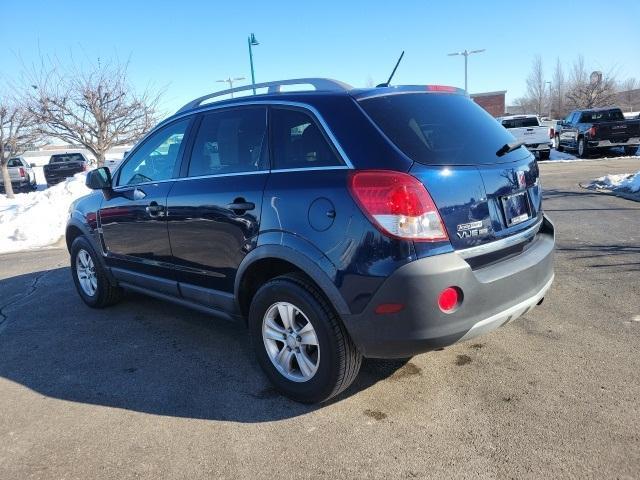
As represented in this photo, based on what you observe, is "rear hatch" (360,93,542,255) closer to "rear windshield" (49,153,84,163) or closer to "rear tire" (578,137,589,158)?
"rear tire" (578,137,589,158)

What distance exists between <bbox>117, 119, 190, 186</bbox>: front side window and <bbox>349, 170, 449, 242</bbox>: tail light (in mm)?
1973

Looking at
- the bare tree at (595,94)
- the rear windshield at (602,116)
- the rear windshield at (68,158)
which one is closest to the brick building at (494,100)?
the bare tree at (595,94)

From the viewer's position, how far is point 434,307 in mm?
2674

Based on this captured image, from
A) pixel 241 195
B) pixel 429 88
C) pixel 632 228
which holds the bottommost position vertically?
pixel 632 228

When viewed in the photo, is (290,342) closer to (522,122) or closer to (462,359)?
(462,359)

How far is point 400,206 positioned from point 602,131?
63.7 feet

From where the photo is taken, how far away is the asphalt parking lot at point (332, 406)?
8.60 feet

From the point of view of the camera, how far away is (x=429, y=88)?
3.41 meters

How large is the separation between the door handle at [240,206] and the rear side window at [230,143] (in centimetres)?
23

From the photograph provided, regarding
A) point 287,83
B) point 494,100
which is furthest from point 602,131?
point 494,100

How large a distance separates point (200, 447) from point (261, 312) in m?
0.86

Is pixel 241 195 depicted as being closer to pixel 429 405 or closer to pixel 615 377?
pixel 429 405

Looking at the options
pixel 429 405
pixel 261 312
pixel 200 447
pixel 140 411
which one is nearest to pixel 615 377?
pixel 429 405

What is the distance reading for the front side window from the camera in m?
4.15
